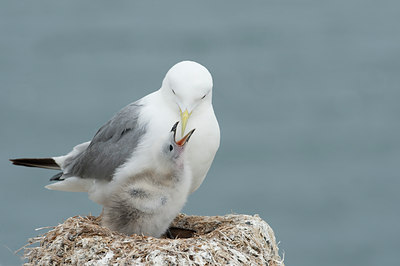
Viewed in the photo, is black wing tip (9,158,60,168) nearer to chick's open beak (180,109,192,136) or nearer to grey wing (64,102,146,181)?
grey wing (64,102,146,181)

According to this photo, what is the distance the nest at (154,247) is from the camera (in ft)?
12.9

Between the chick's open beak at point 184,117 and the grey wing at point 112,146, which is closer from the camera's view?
the chick's open beak at point 184,117

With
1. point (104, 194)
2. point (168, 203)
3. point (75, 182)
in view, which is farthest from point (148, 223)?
point (75, 182)

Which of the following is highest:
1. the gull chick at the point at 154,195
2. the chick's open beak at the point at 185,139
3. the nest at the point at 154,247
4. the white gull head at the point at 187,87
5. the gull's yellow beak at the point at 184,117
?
the white gull head at the point at 187,87

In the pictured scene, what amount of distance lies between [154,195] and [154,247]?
0.36 meters

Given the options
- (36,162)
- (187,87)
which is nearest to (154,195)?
(187,87)

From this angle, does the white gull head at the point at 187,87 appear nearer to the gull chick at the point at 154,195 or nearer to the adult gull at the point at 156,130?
the adult gull at the point at 156,130

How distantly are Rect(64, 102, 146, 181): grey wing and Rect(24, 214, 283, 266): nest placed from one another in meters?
0.32

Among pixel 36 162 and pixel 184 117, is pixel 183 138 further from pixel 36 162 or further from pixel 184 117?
pixel 36 162

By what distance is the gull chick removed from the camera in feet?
13.9

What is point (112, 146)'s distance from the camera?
181 inches

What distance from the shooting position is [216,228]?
179 inches

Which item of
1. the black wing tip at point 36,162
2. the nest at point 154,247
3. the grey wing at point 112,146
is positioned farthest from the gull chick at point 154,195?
the black wing tip at point 36,162

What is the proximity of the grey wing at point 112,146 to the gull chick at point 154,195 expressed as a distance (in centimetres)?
22
